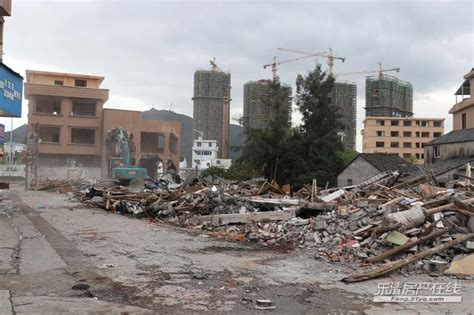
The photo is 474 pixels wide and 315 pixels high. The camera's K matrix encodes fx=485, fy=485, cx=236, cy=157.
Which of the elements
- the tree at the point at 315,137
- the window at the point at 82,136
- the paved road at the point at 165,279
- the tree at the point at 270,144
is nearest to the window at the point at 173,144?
the window at the point at 82,136

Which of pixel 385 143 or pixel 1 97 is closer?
pixel 1 97

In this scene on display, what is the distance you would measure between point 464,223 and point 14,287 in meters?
9.47

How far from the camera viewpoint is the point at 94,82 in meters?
72.0

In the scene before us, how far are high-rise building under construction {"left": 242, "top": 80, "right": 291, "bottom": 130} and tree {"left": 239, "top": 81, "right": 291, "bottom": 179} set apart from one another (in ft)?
1.68

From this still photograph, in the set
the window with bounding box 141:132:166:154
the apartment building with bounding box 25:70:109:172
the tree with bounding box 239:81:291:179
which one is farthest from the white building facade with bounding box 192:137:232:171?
the tree with bounding box 239:81:291:179

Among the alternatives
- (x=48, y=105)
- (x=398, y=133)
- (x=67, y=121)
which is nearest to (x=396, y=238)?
(x=67, y=121)

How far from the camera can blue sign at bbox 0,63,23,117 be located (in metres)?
16.5

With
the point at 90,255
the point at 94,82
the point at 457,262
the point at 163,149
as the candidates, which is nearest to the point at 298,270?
the point at 457,262

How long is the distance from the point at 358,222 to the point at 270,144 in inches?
1622

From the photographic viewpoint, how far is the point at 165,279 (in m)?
7.96

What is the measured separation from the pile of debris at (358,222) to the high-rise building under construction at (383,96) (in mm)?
123691

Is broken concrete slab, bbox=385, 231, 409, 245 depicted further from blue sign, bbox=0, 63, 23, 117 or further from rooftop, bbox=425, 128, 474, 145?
rooftop, bbox=425, 128, 474, 145

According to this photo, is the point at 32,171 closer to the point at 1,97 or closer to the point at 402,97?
the point at 1,97

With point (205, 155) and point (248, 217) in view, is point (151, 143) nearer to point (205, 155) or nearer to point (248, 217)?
point (205, 155)
